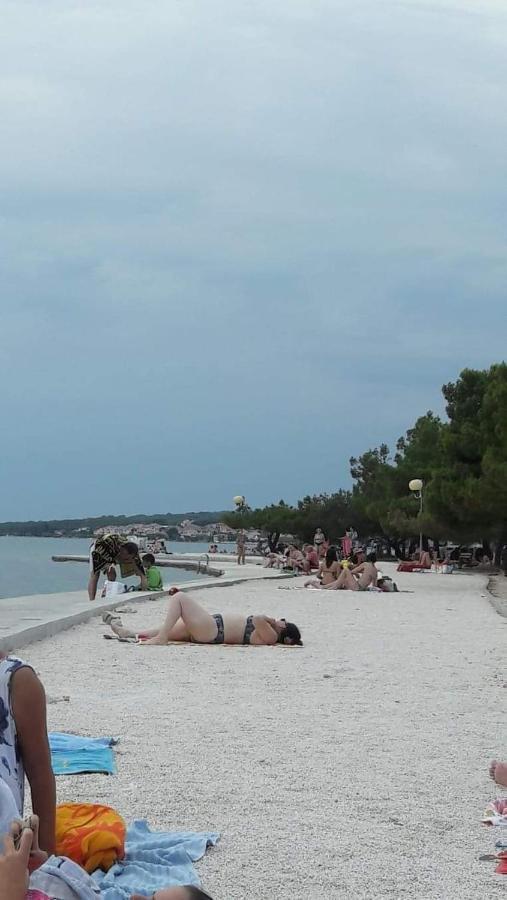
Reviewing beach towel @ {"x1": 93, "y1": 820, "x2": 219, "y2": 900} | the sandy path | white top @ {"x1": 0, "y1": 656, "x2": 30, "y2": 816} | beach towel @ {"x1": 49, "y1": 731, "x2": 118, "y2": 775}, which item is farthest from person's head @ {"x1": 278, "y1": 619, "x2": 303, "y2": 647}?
white top @ {"x1": 0, "y1": 656, "x2": 30, "y2": 816}

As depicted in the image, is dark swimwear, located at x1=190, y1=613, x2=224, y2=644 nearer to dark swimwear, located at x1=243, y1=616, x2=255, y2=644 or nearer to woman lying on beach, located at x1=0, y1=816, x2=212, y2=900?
dark swimwear, located at x1=243, y1=616, x2=255, y2=644

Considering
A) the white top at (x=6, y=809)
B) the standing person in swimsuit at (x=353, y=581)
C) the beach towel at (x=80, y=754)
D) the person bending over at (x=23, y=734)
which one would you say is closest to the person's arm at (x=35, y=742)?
the person bending over at (x=23, y=734)

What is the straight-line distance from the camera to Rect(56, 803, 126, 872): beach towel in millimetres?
3586

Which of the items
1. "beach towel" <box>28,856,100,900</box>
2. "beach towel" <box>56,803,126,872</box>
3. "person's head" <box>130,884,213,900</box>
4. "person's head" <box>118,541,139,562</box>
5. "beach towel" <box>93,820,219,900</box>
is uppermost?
"person's head" <box>118,541,139,562</box>

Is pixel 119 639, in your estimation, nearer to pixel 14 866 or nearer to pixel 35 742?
pixel 35 742

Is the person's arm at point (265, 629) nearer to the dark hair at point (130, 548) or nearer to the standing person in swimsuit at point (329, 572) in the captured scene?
the dark hair at point (130, 548)

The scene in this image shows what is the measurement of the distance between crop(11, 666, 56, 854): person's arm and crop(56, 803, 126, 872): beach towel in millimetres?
299

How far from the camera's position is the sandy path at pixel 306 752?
382cm

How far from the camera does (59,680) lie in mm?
8141

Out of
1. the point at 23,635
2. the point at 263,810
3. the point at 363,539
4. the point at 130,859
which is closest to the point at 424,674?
the point at 23,635

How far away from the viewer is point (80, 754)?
5285 mm

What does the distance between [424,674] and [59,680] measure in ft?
9.30

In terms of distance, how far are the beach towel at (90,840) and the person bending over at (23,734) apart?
423 millimetres

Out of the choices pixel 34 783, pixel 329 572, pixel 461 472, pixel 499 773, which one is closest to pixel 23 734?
pixel 34 783
